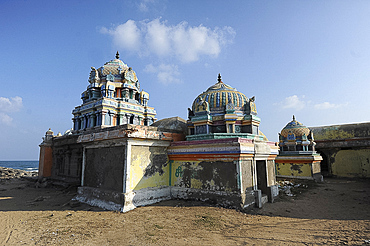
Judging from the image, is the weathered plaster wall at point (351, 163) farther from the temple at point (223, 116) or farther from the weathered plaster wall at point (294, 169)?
the temple at point (223, 116)

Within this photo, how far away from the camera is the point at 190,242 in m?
6.31

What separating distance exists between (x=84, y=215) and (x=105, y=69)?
15683 mm

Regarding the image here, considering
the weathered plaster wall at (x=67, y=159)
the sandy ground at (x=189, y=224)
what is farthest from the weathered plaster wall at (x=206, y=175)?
the weathered plaster wall at (x=67, y=159)

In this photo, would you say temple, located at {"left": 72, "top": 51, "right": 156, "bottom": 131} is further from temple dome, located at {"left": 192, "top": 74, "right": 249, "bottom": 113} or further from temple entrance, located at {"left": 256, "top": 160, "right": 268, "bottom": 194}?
temple entrance, located at {"left": 256, "top": 160, "right": 268, "bottom": 194}

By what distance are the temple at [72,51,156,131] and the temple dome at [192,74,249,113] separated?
9.24 metres

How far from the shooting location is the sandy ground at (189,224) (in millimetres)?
6523

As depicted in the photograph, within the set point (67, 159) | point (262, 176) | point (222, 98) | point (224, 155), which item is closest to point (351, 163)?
point (262, 176)

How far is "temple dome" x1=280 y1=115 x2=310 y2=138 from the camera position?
21.5m

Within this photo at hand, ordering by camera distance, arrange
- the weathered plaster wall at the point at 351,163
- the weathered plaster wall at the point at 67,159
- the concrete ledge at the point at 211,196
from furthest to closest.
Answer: the weathered plaster wall at the point at 351,163, the weathered plaster wall at the point at 67,159, the concrete ledge at the point at 211,196

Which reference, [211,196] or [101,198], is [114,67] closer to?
[101,198]

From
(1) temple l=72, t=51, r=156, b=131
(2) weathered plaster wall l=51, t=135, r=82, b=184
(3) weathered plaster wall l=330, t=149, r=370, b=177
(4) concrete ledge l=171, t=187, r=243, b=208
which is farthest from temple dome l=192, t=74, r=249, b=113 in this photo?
(3) weathered plaster wall l=330, t=149, r=370, b=177

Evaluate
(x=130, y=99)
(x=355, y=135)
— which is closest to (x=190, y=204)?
(x=130, y=99)

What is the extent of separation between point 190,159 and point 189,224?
3751mm

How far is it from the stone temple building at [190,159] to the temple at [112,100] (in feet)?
22.8
